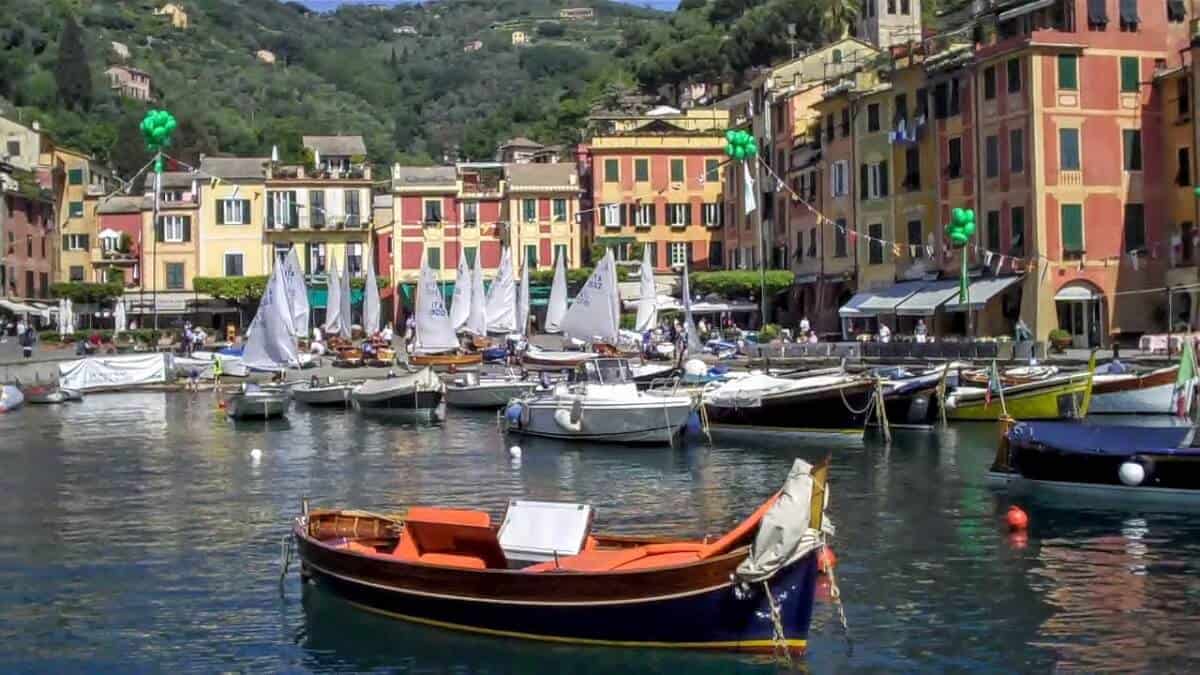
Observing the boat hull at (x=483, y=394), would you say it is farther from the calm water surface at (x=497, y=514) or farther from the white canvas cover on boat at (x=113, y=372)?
the white canvas cover on boat at (x=113, y=372)

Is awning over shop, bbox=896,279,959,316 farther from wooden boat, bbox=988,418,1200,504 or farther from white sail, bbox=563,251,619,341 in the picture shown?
wooden boat, bbox=988,418,1200,504

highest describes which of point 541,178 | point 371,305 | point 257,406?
point 541,178

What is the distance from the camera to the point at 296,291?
73438 mm

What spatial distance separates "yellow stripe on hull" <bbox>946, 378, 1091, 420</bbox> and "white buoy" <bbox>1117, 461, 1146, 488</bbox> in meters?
13.7

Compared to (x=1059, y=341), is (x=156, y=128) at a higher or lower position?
higher

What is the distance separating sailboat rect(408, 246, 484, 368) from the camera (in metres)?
77.8

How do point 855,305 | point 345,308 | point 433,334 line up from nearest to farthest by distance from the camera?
point 433,334 → point 855,305 → point 345,308

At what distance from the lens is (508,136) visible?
177 m

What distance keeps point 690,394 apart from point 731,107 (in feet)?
227

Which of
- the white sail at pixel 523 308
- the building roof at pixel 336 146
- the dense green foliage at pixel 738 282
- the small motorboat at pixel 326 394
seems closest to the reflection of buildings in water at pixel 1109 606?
the small motorboat at pixel 326 394

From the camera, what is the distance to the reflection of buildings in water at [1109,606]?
70.7 feet

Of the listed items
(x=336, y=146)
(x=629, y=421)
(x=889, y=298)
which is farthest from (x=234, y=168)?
(x=629, y=421)

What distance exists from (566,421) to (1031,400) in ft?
49.4

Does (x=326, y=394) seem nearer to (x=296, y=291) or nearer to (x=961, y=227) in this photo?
(x=296, y=291)
